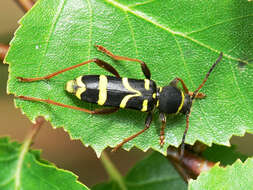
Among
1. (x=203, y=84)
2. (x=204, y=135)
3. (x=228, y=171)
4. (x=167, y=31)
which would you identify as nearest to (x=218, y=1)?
(x=167, y=31)

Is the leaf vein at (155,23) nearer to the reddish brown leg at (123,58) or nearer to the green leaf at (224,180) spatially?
the reddish brown leg at (123,58)

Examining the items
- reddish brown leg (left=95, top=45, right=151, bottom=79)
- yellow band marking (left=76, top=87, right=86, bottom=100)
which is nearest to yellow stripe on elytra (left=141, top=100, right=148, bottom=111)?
reddish brown leg (left=95, top=45, right=151, bottom=79)

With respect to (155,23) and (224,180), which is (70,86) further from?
(224,180)

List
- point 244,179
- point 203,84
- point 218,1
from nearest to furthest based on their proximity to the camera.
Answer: point 244,179
point 218,1
point 203,84

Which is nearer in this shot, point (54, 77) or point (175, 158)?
point (54, 77)

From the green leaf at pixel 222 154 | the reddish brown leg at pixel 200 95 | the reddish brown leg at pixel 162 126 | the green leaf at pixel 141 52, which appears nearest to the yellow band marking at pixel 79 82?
the green leaf at pixel 141 52

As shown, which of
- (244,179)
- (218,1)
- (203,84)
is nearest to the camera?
(244,179)

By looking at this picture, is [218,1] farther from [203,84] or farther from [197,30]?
[203,84]
